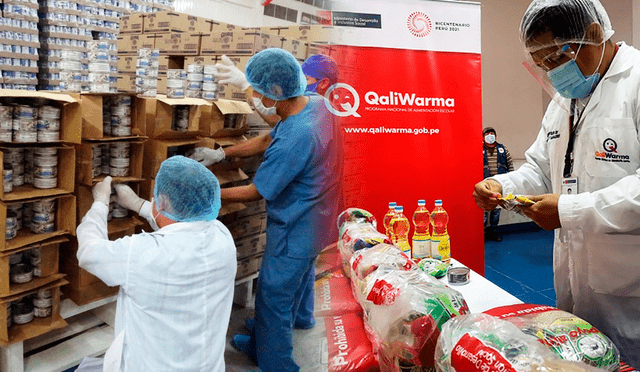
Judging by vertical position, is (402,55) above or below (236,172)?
above

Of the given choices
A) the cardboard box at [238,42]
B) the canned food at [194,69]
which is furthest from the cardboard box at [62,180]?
the cardboard box at [238,42]

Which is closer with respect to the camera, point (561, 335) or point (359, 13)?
point (561, 335)

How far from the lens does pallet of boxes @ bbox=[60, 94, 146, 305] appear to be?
2189 millimetres

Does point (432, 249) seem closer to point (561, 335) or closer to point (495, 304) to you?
point (495, 304)

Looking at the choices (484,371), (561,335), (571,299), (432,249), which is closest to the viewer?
(484,371)

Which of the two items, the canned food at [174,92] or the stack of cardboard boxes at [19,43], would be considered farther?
the stack of cardboard boxes at [19,43]

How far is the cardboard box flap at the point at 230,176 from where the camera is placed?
278cm

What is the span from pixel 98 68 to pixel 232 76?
2.44 feet

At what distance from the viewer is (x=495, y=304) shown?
1804mm

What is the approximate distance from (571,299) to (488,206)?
0.49 m

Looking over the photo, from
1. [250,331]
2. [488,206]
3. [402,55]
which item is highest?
[402,55]

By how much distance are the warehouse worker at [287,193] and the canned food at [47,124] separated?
71cm

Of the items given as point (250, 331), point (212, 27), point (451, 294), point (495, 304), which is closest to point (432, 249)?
point (495, 304)

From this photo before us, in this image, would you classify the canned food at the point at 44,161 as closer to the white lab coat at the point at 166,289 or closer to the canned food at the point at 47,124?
the canned food at the point at 47,124
